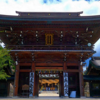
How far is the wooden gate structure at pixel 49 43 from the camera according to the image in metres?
12.7

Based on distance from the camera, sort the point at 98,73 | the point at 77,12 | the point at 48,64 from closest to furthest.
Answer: the point at 48,64, the point at 98,73, the point at 77,12

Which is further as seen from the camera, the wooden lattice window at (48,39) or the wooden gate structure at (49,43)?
the wooden lattice window at (48,39)

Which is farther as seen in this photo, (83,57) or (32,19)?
(83,57)

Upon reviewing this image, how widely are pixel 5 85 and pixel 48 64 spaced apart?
19.3 ft

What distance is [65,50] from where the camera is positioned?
41.1 ft

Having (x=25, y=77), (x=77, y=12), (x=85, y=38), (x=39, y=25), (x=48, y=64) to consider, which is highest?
(x=77, y=12)

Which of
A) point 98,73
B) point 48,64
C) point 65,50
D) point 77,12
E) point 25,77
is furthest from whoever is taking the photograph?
point 77,12

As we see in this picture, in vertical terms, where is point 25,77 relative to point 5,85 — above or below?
above

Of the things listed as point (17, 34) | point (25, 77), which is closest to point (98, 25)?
point (17, 34)

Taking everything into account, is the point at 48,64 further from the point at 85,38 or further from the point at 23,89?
the point at 85,38

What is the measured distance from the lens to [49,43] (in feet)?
45.5

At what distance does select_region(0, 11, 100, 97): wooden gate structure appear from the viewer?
1266cm

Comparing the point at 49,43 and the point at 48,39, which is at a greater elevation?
the point at 48,39

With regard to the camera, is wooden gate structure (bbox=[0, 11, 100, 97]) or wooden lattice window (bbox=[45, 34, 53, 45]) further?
wooden lattice window (bbox=[45, 34, 53, 45])
